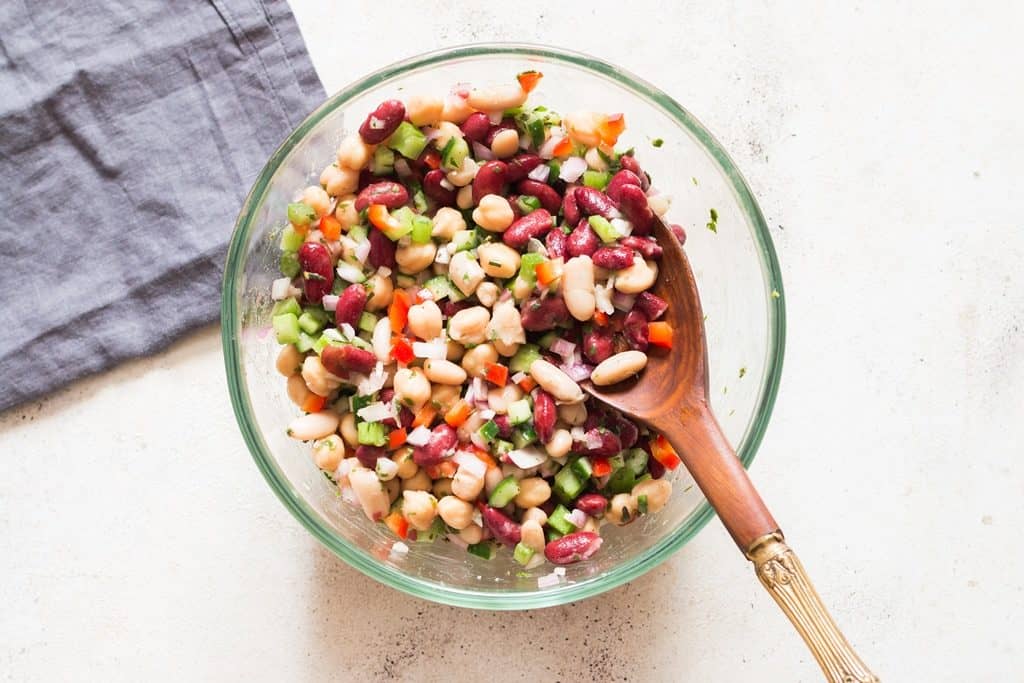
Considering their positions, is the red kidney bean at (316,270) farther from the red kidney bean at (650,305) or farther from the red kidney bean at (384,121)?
the red kidney bean at (650,305)

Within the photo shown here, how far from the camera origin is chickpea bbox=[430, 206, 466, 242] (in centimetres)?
145

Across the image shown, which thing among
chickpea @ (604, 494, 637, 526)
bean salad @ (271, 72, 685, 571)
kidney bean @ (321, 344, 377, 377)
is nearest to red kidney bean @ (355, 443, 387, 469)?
bean salad @ (271, 72, 685, 571)

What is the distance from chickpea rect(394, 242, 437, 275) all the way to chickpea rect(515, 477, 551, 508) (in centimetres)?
35

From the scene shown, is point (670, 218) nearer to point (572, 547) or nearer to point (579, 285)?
point (579, 285)

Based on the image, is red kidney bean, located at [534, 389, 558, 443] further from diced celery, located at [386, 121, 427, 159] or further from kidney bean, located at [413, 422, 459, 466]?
diced celery, located at [386, 121, 427, 159]

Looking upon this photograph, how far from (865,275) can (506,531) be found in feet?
2.64

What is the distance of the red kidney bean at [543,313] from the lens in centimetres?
138

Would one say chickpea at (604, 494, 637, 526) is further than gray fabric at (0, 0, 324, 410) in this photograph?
No

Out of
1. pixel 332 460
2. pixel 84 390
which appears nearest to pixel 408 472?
pixel 332 460

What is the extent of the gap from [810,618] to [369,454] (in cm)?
Answer: 64

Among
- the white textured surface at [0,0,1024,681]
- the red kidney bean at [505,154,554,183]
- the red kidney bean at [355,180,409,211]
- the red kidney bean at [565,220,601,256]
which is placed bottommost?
the white textured surface at [0,0,1024,681]

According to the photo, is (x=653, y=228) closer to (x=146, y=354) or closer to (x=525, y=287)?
(x=525, y=287)

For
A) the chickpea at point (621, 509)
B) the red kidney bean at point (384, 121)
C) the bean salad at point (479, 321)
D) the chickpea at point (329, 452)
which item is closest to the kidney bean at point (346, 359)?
the bean salad at point (479, 321)

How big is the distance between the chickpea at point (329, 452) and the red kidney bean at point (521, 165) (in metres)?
0.47
